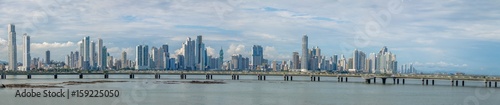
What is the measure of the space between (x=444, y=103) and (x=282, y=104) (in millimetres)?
20720

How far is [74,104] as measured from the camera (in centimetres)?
5997

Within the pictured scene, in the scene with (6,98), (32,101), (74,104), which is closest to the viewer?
(74,104)

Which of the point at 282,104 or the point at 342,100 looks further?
the point at 342,100

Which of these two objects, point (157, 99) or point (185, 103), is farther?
point (157, 99)

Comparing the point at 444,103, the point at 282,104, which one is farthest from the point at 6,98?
the point at 444,103

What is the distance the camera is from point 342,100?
71812 mm

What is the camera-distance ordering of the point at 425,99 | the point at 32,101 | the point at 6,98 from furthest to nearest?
1. the point at 425,99
2. the point at 6,98
3. the point at 32,101

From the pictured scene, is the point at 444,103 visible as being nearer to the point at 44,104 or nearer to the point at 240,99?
the point at 240,99

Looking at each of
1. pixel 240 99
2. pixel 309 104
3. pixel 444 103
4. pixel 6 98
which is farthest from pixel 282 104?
pixel 6 98

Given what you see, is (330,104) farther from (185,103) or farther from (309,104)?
(185,103)

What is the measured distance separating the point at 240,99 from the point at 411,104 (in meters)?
21.4

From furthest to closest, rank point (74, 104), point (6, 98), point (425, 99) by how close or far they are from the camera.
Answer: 1. point (425, 99)
2. point (6, 98)
3. point (74, 104)

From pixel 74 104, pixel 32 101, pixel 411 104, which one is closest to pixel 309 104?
pixel 411 104

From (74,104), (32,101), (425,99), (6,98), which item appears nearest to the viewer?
(74,104)
